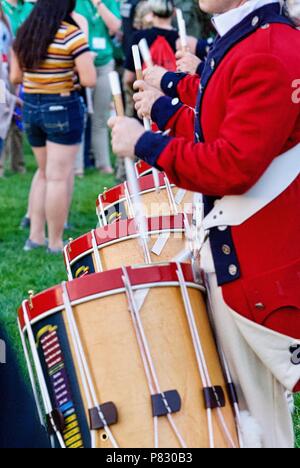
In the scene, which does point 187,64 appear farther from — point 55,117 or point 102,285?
point 55,117

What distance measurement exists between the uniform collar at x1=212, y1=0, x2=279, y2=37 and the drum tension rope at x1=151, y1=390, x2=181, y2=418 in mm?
970

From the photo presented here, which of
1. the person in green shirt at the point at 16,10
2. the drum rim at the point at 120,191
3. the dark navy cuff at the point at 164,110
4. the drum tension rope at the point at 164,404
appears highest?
the person in green shirt at the point at 16,10

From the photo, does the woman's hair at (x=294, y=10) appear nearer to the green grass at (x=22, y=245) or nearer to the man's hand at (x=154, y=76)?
the man's hand at (x=154, y=76)

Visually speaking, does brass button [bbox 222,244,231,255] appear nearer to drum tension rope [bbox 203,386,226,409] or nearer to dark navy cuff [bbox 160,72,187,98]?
drum tension rope [bbox 203,386,226,409]

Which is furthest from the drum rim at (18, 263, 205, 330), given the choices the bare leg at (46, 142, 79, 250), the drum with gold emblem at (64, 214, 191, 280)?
the bare leg at (46, 142, 79, 250)

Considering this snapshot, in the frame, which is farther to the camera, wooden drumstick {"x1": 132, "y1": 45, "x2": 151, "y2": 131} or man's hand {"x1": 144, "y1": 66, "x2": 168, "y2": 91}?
man's hand {"x1": 144, "y1": 66, "x2": 168, "y2": 91}

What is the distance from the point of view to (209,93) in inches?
101

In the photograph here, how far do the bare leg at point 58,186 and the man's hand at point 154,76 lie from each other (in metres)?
3.34

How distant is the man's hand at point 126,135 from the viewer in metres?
2.51

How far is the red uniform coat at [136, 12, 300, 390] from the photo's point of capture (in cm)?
235

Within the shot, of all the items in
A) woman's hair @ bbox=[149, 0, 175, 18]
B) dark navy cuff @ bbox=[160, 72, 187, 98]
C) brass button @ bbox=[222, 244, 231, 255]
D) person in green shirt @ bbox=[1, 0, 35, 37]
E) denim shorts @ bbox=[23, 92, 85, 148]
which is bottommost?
brass button @ bbox=[222, 244, 231, 255]

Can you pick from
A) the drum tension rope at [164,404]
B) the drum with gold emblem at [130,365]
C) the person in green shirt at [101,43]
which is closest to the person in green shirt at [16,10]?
the person in green shirt at [101,43]

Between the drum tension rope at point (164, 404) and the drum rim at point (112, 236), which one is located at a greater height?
the drum rim at point (112, 236)
